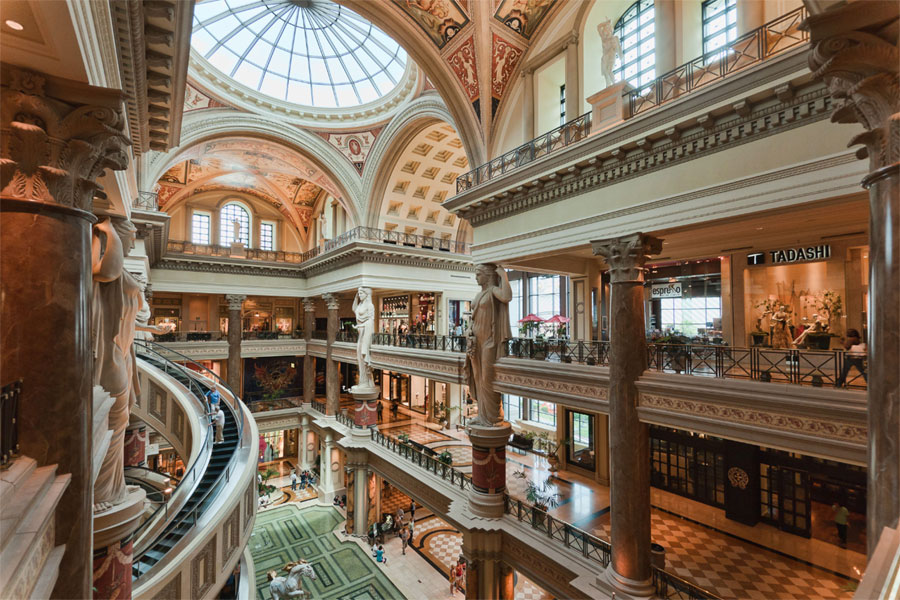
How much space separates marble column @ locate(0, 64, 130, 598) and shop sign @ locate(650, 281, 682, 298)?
1249 centimetres

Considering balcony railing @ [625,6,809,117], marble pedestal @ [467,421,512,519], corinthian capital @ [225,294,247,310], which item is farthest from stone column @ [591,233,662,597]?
corinthian capital @ [225,294,247,310]

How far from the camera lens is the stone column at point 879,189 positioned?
9.09 feet

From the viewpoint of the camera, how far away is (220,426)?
9.01 m

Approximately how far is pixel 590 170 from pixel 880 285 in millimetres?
5481

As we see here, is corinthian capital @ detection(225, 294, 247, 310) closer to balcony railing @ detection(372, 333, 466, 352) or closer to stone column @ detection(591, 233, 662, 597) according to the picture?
balcony railing @ detection(372, 333, 466, 352)

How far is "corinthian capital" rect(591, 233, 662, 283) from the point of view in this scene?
714 centimetres

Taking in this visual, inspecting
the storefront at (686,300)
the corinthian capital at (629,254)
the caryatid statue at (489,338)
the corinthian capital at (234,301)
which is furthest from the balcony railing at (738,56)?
the corinthian capital at (234,301)

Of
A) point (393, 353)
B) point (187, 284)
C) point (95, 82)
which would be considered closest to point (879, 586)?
point (95, 82)

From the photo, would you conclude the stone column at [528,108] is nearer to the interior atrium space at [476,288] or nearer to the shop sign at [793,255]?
the interior atrium space at [476,288]

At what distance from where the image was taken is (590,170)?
783 centimetres

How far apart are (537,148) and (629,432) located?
647cm

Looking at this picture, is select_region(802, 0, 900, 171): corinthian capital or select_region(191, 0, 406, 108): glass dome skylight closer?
select_region(802, 0, 900, 171): corinthian capital

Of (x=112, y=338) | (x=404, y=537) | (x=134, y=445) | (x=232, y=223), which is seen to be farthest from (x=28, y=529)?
(x=232, y=223)

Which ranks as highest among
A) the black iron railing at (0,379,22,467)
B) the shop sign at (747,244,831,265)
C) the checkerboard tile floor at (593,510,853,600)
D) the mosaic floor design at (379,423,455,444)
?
the shop sign at (747,244,831,265)
